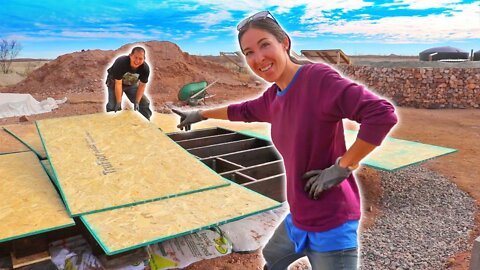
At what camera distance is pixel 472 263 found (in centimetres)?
327

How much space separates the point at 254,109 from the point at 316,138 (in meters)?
0.88

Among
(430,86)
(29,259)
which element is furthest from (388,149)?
(430,86)

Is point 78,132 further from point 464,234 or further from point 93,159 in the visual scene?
point 464,234

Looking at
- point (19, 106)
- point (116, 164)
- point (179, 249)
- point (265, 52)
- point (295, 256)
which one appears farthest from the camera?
point (19, 106)

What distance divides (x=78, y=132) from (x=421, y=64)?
52.2 feet

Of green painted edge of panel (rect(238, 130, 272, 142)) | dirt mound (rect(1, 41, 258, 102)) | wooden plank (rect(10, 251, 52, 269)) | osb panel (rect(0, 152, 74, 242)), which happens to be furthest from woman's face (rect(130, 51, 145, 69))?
dirt mound (rect(1, 41, 258, 102))

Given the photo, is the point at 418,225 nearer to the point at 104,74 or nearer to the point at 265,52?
the point at 265,52

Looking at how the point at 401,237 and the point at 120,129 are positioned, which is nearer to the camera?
the point at 401,237

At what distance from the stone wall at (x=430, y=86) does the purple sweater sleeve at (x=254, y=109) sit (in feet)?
52.1

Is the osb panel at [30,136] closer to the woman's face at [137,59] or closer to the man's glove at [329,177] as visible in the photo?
the woman's face at [137,59]

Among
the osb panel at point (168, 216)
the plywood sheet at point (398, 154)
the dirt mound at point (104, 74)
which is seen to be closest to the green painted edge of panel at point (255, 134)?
the plywood sheet at point (398, 154)

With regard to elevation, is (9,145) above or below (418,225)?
above

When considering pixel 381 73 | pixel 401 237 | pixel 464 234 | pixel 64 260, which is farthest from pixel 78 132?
pixel 381 73

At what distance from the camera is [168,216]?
3.46 metres
